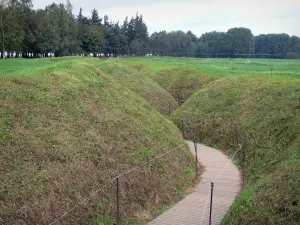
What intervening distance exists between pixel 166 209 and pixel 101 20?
96817 millimetres

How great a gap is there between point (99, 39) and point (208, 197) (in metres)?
72.3

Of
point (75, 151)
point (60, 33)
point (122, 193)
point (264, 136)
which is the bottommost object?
point (122, 193)

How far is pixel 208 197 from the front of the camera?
15109 mm

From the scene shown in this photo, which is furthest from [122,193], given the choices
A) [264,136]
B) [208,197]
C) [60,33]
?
[60,33]

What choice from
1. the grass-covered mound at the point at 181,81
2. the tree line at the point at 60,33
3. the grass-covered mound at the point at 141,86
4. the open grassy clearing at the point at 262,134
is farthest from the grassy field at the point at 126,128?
the tree line at the point at 60,33

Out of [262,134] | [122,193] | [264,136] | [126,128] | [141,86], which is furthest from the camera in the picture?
[141,86]

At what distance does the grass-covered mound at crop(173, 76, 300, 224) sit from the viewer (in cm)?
1059

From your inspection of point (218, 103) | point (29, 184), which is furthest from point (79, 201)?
point (218, 103)

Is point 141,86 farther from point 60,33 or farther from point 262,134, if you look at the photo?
point 60,33

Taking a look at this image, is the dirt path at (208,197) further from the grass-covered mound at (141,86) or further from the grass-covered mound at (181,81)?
the grass-covered mound at (181,81)

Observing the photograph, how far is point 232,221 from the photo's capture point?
37.0 ft

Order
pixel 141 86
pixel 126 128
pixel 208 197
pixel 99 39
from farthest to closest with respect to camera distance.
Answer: pixel 99 39
pixel 141 86
pixel 126 128
pixel 208 197

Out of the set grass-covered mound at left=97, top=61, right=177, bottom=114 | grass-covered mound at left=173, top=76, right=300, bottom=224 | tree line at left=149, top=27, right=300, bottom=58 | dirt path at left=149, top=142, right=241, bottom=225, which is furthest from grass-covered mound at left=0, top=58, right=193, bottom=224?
tree line at left=149, top=27, right=300, bottom=58

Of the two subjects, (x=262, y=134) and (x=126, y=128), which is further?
(x=262, y=134)
